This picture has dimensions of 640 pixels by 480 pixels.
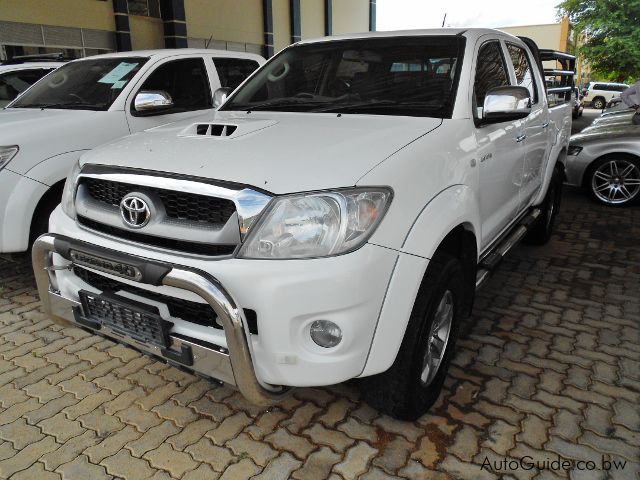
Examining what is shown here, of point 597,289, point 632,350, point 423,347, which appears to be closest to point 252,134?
point 423,347

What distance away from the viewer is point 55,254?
7.60 ft

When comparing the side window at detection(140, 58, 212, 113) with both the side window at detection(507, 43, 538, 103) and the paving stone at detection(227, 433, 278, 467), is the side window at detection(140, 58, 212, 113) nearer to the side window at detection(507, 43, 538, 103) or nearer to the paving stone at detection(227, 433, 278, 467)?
the side window at detection(507, 43, 538, 103)

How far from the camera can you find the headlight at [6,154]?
11.6 ft

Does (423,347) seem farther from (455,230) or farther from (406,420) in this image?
(455,230)

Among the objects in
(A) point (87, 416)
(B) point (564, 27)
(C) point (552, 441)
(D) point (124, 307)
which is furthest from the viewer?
(B) point (564, 27)

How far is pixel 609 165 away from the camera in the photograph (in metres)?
6.73

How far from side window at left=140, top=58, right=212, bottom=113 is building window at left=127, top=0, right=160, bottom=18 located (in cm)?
1315

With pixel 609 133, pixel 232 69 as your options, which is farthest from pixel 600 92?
pixel 232 69

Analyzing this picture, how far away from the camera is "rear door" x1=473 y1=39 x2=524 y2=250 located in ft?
9.01

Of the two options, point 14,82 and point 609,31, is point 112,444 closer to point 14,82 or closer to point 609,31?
point 14,82

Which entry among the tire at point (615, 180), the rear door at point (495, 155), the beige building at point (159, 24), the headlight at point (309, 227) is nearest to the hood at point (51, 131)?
the headlight at point (309, 227)

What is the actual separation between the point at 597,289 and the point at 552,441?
210cm

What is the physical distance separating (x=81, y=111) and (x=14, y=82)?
276 centimetres

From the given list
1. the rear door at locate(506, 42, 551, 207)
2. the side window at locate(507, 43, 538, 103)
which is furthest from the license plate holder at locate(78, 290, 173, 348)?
the side window at locate(507, 43, 538, 103)
